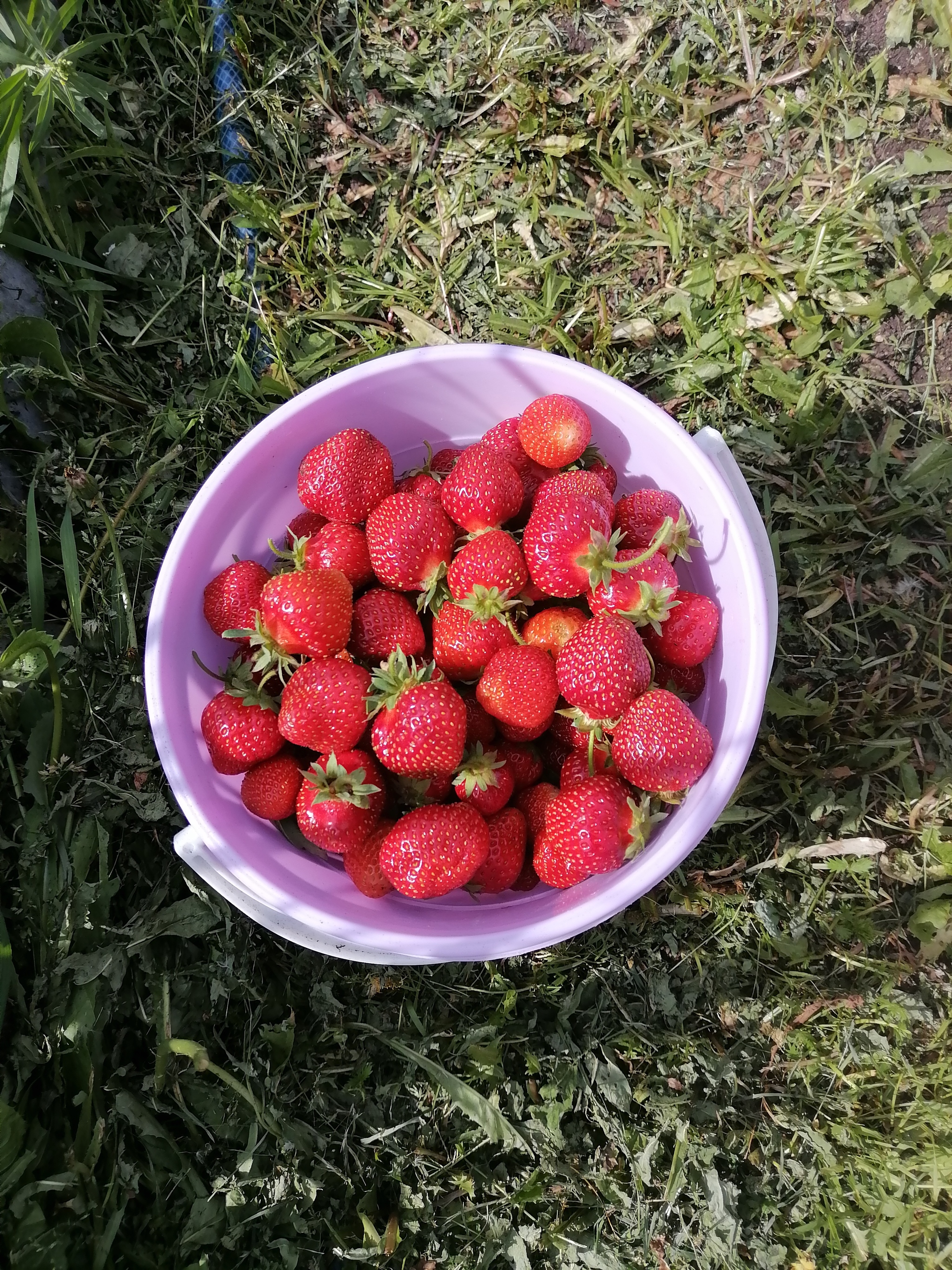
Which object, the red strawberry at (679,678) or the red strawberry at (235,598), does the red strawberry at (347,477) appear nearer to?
the red strawberry at (235,598)

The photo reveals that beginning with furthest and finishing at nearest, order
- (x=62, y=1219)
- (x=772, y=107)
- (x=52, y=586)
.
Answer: (x=772, y=107) < (x=52, y=586) < (x=62, y=1219)

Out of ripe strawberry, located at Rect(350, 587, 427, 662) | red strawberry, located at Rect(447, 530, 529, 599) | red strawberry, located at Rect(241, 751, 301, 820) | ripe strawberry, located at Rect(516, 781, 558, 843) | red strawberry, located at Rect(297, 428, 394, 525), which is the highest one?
red strawberry, located at Rect(297, 428, 394, 525)

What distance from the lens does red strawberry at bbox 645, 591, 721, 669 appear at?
150 cm

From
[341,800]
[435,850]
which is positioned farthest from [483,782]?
[341,800]

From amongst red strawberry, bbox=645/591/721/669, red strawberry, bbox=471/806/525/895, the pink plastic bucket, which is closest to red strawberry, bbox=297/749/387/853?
the pink plastic bucket

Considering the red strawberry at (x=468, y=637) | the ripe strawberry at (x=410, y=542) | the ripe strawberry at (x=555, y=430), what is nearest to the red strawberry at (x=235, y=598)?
the ripe strawberry at (x=410, y=542)

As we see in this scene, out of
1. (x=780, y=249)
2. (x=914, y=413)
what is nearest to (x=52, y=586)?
(x=780, y=249)

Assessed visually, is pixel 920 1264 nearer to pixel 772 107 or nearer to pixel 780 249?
pixel 780 249

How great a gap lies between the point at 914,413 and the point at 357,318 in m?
1.39

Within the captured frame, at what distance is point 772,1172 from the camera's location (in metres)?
1.79

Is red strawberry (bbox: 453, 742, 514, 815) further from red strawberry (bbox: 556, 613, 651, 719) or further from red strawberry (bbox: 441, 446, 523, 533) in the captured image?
red strawberry (bbox: 441, 446, 523, 533)

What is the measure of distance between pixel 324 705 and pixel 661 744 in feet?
1.84

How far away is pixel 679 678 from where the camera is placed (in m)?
1.60

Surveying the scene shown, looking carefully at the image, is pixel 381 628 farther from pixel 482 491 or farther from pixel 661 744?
pixel 661 744
